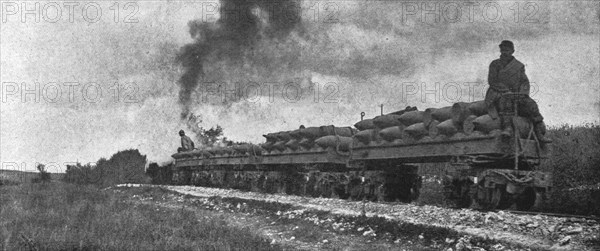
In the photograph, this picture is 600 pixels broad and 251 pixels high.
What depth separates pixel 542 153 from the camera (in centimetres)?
1061

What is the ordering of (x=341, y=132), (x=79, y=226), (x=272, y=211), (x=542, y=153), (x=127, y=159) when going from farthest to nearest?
(x=127, y=159)
(x=341, y=132)
(x=272, y=211)
(x=542, y=153)
(x=79, y=226)

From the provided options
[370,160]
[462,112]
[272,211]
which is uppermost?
[462,112]

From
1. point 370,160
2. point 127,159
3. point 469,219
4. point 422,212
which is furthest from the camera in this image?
point 127,159

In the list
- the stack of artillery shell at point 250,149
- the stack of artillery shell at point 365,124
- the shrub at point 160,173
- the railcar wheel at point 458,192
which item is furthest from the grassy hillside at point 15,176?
the railcar wheel at point 458,192

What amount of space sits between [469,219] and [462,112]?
3134 mm

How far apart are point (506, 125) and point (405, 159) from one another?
3203mm

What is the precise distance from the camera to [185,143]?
33344 mm

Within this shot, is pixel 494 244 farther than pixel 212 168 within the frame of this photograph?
A: No

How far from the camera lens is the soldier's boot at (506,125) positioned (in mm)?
9930

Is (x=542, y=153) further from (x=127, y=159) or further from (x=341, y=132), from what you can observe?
(x=127, y=159)

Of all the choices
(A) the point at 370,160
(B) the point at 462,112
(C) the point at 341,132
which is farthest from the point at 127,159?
(B) the point at 462,112

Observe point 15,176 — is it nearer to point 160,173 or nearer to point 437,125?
point 160,173

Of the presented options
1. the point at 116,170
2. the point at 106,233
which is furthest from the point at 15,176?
the point at 106,233

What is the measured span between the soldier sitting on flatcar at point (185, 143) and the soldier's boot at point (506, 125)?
988 inches
